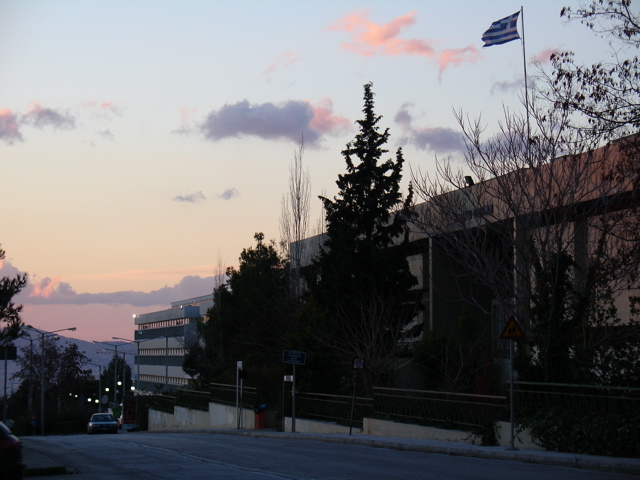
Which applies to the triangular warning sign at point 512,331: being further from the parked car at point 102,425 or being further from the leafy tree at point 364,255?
the parked car at point 102,425

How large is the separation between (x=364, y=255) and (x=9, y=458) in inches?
1029

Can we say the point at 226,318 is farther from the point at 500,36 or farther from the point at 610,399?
the point at 610,399

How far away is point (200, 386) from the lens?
54.7m

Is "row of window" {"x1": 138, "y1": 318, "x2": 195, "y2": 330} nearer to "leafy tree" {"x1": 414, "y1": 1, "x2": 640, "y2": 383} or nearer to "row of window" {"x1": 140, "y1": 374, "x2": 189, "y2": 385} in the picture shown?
"row of window" {"x1": 140, "y1": 374, "x2": 189, "y2": 385}

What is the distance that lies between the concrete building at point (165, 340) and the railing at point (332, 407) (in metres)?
62.3

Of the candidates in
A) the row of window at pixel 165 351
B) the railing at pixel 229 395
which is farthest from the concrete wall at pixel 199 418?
the row of window at pixel 165 351

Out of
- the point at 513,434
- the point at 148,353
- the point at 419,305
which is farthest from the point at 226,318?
the point at 148,353

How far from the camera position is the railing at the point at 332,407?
30078 millimetres

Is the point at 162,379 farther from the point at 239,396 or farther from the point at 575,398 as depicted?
the point at 575,398

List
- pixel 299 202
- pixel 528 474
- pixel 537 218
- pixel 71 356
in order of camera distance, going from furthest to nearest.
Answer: pixel 71 356
pixel 299 202
pixel 537 218
pixel 528 474

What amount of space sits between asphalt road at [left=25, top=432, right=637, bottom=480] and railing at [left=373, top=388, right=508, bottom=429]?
2.73 metres

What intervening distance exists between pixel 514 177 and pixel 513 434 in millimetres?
9446

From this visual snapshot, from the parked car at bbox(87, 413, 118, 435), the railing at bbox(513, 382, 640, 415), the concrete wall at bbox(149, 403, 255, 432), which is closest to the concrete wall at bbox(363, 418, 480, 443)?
the railing at bbox(513, 382, 640, 415)

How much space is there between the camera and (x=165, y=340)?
368ft
